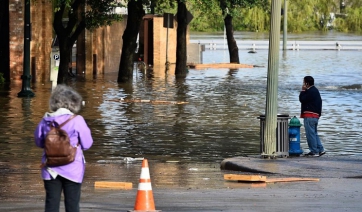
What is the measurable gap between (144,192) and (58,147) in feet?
5.89

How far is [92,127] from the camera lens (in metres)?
20.8

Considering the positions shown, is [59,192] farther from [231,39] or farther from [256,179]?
[231,39]

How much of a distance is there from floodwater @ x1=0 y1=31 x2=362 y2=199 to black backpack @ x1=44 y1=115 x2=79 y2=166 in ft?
12.7

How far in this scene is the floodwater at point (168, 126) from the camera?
14.5 m

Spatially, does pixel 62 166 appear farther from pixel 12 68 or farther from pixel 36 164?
pixel 12 68

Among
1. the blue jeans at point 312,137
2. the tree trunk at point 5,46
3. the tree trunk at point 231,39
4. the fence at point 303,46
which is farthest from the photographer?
the fence at point 303,46

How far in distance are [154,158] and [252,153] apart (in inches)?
74.1

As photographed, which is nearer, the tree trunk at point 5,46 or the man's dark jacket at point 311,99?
the man's dark jacket at point 311,99

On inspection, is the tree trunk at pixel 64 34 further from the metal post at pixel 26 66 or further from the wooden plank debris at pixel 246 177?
the wooden plank debris at pixel 246 177

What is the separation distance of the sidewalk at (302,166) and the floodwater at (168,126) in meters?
0.42

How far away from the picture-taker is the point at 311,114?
16.7m

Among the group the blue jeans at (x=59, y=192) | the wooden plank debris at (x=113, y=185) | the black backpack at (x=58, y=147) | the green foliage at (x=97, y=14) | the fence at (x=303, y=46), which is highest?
the green foliage at (x=97, y=14)

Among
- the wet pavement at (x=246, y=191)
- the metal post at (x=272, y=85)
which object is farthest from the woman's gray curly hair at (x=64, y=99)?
the metal post at (x=272, y=85)

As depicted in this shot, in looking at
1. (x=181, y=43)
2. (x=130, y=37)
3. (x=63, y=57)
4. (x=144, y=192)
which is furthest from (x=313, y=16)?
(x=144, y=192)
